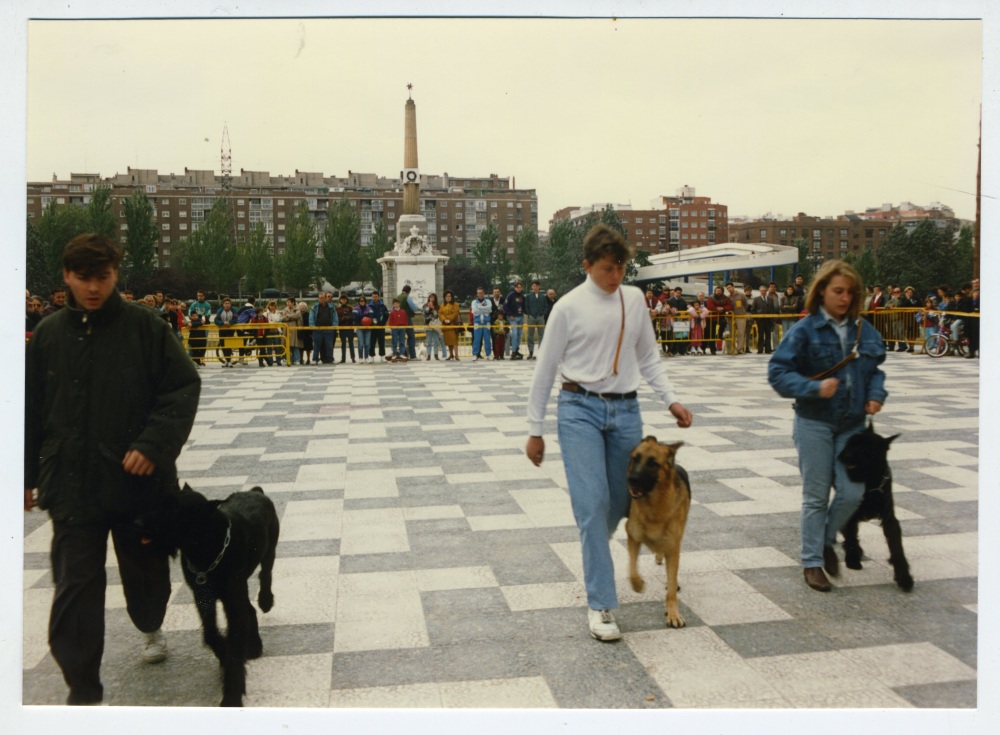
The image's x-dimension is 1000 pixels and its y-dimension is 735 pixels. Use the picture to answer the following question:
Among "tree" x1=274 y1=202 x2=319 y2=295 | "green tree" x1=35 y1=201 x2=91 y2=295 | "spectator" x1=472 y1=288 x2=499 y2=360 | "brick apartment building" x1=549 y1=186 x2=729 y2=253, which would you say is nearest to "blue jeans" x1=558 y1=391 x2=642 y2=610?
"brick apartment building" x1=549 y1=186 x2=729 y2=253

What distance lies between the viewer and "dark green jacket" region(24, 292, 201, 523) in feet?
10.9

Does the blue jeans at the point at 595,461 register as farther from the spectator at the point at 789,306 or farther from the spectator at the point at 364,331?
the spectator at the point at 364,331

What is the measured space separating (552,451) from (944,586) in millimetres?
4228

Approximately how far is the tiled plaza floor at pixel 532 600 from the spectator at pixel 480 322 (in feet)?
37.5

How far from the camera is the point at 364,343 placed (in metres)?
20.1

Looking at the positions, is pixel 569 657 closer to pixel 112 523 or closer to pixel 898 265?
pixel 112 523

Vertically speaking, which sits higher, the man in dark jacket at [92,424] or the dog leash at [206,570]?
the man in dark jacket at [92,424]

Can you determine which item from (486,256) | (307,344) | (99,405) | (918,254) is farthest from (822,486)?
(486,256)

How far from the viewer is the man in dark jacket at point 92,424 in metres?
3.32

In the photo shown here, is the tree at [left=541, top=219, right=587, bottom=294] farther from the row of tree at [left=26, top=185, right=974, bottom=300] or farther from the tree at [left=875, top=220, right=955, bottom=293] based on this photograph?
the tree at [left=875, top=220, right=955, bottom=293]

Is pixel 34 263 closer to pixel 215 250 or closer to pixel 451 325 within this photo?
pixel 215 250

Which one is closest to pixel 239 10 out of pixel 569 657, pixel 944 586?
pixel 569 657

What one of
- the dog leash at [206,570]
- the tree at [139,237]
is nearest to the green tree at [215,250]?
the tree at [139,237]

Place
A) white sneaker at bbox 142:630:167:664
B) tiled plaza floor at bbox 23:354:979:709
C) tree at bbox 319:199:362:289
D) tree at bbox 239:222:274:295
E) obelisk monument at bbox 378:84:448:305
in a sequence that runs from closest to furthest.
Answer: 1. tiled plaza floor at bbox 23:354:979:709
2. white sneaker at bbox 142:630:167:664
3. tree at bbox 239:222:274:295
4. tree at bbox 319:199:362:289
5. obelisk monument at bbox 378:84:448:305
